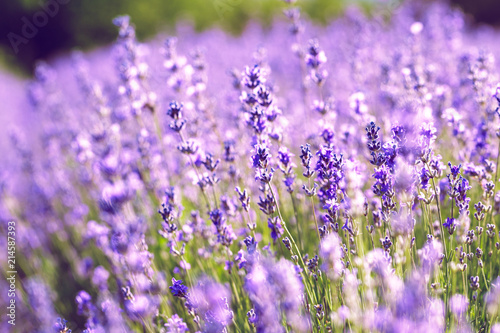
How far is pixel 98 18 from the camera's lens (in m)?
15.1

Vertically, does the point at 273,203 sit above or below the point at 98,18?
below

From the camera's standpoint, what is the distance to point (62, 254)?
4.71m

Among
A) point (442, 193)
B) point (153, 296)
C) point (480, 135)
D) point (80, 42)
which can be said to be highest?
point (80, 42)

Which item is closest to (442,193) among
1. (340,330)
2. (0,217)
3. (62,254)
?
(340,330)

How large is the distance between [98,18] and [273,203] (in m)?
15.4

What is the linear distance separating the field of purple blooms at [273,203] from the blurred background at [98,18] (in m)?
8.15

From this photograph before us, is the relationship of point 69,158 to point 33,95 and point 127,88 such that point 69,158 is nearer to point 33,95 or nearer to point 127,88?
point 33,95

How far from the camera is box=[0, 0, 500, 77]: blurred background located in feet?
47.3

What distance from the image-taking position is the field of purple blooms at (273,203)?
1.66 m

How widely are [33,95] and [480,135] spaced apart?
16.5ft

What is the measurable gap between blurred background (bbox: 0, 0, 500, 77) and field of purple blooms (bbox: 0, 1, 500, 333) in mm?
8153

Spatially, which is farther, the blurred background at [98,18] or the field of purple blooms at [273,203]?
the blurred background at [98,18]

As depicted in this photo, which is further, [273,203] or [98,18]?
[98,18]

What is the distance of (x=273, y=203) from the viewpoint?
77.2 inches
